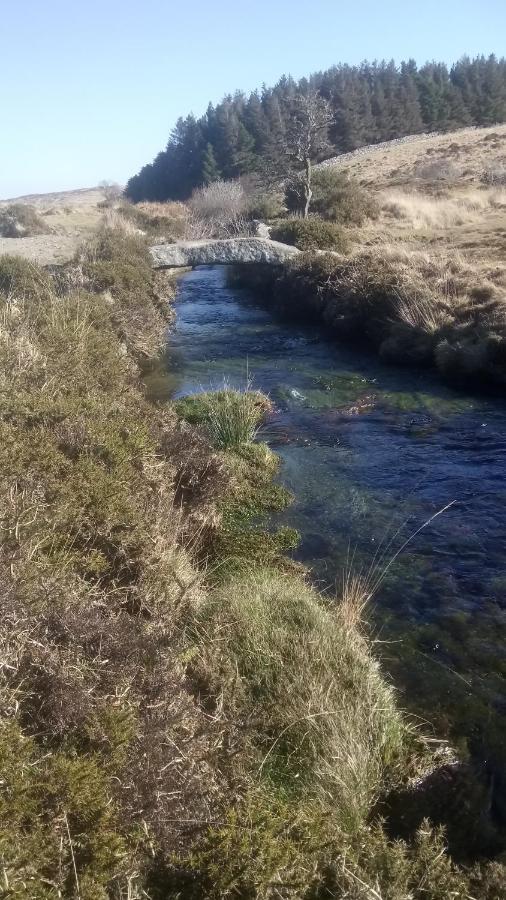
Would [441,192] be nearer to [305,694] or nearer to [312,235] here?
[312,235]

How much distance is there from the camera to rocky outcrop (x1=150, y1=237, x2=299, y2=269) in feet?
72.3

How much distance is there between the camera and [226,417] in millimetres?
10703

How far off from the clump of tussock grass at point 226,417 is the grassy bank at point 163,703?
2.55 metres

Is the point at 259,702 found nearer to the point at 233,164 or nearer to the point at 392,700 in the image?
the point at 392,700

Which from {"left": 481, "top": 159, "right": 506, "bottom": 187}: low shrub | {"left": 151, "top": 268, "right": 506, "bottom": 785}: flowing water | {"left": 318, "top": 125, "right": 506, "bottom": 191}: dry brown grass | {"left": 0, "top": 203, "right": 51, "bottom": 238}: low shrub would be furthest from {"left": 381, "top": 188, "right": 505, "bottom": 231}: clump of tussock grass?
{"left": 0, "top": 203, "right": 51, "bottom": 238}: low shrub

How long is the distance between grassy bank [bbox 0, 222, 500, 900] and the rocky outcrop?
49.2 feet

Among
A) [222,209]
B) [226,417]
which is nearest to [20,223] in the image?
[222,209]

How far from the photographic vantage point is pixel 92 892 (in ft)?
10.4

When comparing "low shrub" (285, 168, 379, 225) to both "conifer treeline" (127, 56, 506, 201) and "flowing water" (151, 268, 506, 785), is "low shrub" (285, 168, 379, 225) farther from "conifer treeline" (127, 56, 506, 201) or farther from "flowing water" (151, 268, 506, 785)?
"conifer treeline" (127, 56, 506, 201)

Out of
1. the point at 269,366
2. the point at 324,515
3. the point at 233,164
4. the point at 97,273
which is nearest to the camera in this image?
the point at 324,515

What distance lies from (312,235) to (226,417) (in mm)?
15283

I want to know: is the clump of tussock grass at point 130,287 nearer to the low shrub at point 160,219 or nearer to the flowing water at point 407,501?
the flowing water at point 407,501

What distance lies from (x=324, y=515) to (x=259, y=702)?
4115 millimetres

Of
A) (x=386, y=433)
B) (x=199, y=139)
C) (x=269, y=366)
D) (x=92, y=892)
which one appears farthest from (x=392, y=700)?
(x=199, y=139)
